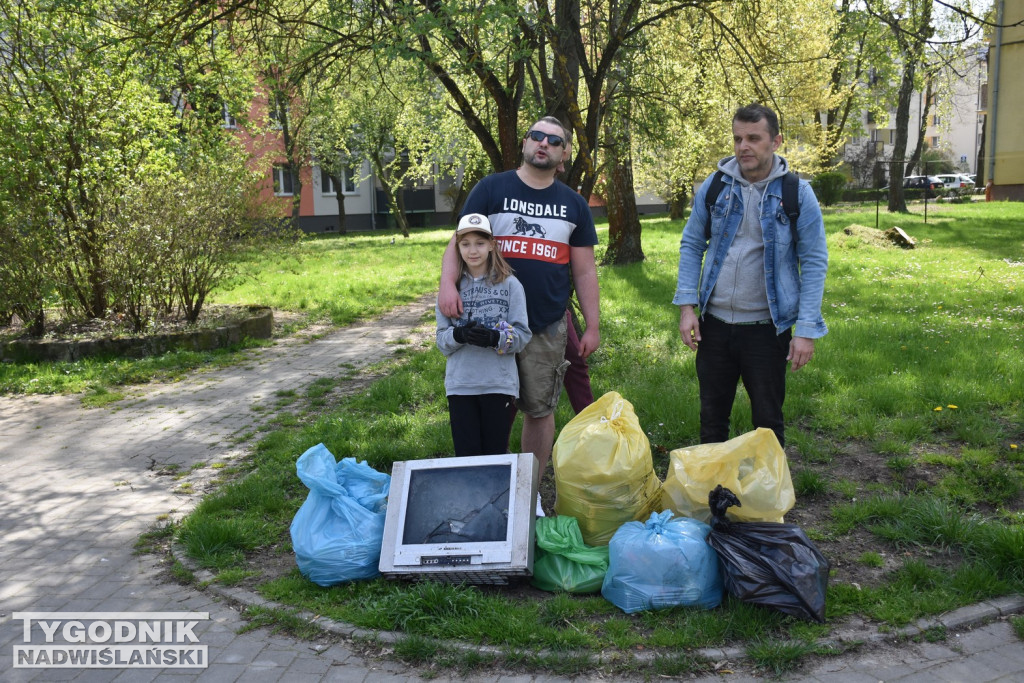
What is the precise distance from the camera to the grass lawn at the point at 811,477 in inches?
143

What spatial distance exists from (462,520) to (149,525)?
223cm

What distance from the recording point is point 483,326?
426 cm

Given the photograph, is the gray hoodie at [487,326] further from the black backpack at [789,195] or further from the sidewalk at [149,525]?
the sidewalk at [149,525]

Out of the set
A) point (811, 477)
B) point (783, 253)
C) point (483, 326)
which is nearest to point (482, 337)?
point (483, 326)

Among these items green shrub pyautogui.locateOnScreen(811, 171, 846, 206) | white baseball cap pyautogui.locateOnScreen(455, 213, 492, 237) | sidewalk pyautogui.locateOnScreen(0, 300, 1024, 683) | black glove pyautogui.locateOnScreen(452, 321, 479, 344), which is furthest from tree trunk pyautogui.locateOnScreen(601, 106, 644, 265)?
green shrub pyautogui.locateOnScreen(811, 171, 846, 206)

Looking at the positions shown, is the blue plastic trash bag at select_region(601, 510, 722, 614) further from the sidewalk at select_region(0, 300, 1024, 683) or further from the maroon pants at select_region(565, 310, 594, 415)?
the maroon pants at select_region(565, 310, 594, 415)

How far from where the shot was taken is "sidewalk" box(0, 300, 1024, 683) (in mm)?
3426

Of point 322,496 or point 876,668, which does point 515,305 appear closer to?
point 322,496

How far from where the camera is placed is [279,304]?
15.0 m

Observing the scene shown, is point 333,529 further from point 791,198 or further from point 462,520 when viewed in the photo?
point 791,198

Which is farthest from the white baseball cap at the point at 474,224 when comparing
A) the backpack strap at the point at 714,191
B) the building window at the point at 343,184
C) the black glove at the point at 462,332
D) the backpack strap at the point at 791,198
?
the building window at the point at 343,184

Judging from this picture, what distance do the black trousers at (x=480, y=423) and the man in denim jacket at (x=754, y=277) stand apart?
1.08 m

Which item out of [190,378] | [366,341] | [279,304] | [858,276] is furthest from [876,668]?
[279,304]

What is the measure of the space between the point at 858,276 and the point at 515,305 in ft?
37.3
